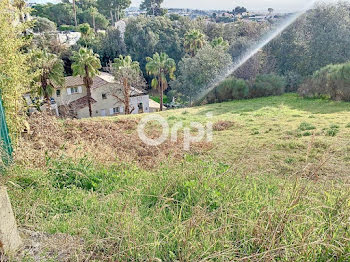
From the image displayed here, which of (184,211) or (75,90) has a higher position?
(184,211)

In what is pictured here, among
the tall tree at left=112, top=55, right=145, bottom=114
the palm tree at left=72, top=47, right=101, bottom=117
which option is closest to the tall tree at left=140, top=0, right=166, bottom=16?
the tall tree at left=112, top=55, right=145, bottom=114

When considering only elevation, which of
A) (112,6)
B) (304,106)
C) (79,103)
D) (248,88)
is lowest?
(79,103)

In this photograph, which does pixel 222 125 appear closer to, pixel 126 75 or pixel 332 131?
pixel 332 131

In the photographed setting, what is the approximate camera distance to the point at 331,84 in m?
16.6

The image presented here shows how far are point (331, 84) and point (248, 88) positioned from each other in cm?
508

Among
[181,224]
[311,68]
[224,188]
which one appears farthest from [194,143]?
[311,68]

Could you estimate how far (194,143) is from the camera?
355 inches

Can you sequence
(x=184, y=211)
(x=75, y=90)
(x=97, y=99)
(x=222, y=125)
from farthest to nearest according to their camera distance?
(x=75, y=90), (x=97, y=99), (x=222, y=125), (x=184, y=211)

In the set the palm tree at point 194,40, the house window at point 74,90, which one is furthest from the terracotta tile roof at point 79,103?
the palm tree at point 194,40

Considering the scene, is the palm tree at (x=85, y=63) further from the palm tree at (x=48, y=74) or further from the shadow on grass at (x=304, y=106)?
the shadow on grass at (x=304, y=106)

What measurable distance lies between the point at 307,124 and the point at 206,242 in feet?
31.7

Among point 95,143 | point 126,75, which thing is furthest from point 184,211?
point 126,75

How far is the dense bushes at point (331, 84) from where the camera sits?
52.4 ft

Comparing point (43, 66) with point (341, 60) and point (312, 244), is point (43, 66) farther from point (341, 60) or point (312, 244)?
point (341, 60)
